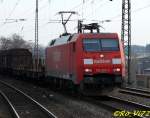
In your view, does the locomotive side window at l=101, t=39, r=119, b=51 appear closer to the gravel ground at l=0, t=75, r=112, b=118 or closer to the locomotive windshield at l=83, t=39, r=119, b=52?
the locomotive windshield at l=83, t=39, r=119, b=52

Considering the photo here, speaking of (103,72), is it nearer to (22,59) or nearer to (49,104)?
(49,104)

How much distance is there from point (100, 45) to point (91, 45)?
43cm

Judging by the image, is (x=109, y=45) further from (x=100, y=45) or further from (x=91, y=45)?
(x=91, y=45)

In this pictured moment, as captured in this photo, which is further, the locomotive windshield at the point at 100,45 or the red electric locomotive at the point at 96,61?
the locomotive windshield at the point at 100,45

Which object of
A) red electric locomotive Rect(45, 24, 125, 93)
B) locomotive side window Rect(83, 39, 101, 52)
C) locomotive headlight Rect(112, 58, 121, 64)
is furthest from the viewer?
locomotive side window Rect(83, 39, 101, 52)

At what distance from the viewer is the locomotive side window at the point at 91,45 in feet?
76.2

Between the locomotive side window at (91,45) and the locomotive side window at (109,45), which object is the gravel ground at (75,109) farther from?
the locomotive side window at (109,45)

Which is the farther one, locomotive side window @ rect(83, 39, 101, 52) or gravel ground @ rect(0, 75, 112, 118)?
locomotive side window @ rect(83, 39, 101, 52)

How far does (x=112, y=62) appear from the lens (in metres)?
22.9

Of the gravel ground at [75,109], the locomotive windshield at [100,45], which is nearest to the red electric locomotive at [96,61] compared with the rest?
the locomotive windshield at [100,45]

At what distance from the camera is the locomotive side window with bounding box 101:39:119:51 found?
23.3m

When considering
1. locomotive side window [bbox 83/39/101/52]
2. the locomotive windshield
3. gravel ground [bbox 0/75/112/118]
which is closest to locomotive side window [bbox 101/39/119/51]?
the locomotive windshield

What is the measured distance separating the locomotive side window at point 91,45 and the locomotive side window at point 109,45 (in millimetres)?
244

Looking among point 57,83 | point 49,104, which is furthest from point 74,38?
point 57,83
